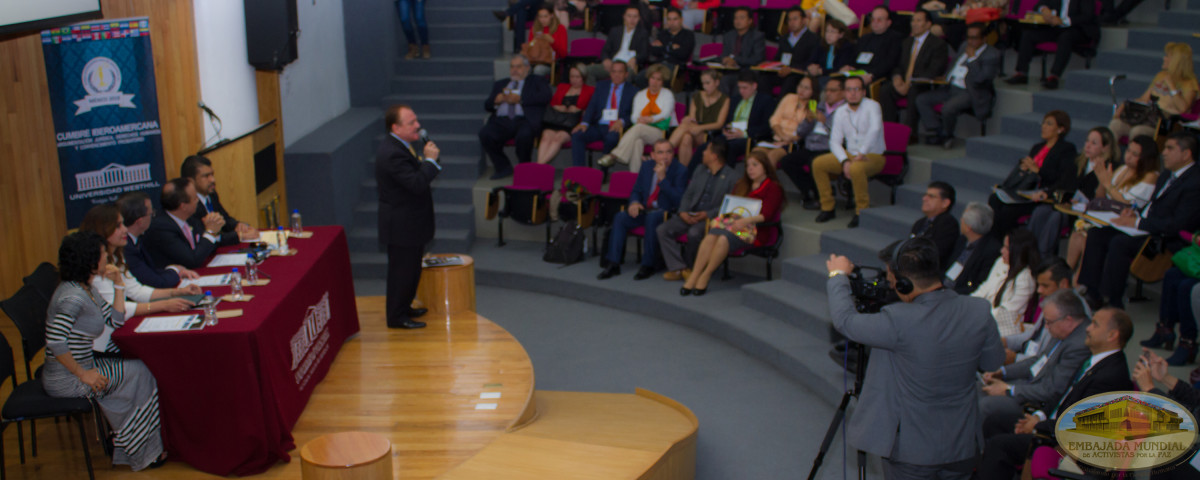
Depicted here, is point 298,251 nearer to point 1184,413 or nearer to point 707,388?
point 707,388

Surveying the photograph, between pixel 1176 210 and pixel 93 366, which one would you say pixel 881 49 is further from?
pixel 93 366

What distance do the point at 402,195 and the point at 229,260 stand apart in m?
0.97

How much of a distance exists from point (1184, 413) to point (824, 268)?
14.3 feet

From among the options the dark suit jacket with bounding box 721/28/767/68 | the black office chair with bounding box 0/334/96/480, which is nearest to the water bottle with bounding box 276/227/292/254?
the black office chair with bounding box 0/334/96/480

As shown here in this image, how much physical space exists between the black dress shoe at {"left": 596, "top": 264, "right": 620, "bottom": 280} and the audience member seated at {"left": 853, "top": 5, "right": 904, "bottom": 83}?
9.00 feet

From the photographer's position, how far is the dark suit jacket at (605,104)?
8508 millimetres

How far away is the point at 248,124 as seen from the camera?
284 inches

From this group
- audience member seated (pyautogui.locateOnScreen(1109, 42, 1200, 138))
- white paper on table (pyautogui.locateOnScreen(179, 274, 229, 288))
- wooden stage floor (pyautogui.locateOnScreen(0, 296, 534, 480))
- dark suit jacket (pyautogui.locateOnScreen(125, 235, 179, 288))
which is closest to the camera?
wooden stage floor (pyautogui.locateOnScreen(0, 296, 534, 480))

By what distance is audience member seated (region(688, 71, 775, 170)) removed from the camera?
7.94 m

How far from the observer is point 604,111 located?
8.54 m

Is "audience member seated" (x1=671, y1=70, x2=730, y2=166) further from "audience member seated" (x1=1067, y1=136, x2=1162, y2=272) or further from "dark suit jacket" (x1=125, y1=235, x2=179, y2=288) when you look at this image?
"dark suit jacket" (x1=125, y1=235, x2=179, y2=288)

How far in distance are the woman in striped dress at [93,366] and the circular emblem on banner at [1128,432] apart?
11.3 ft

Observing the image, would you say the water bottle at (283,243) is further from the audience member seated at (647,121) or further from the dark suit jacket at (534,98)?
the dark suit jacket at (534,98)

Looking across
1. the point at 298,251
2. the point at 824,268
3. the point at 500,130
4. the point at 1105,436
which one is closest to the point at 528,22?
the point at 500,130
